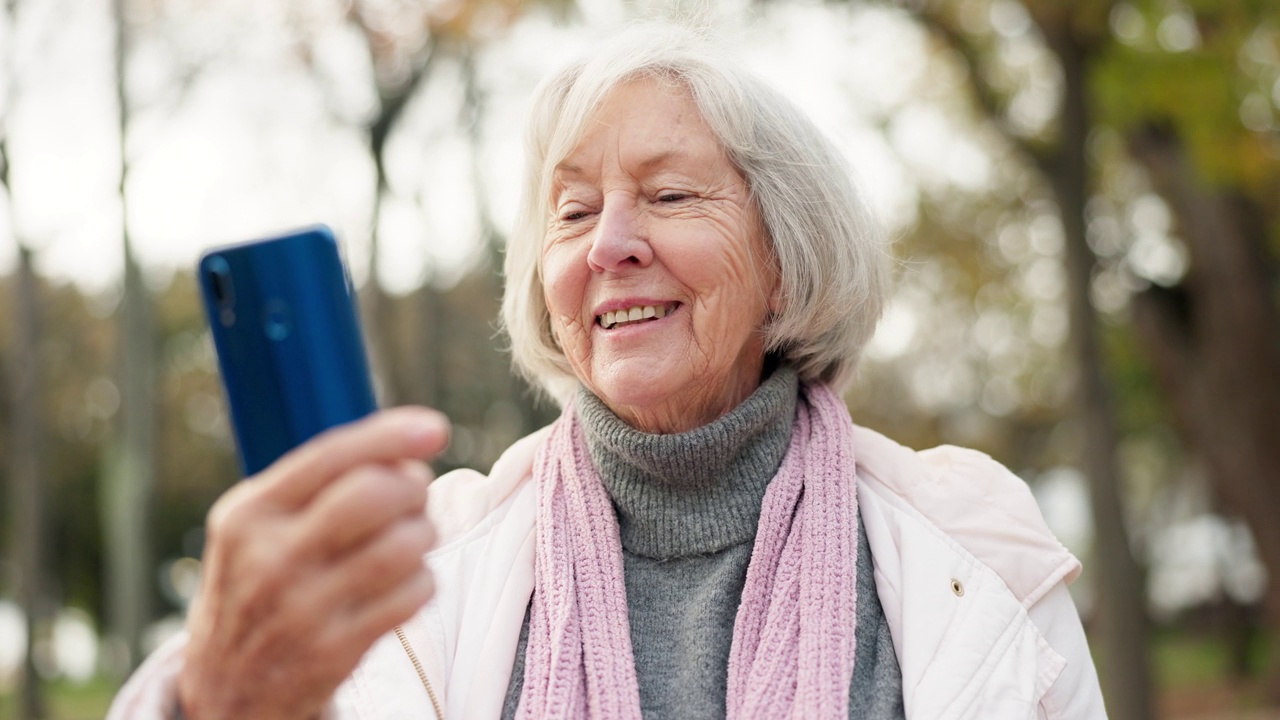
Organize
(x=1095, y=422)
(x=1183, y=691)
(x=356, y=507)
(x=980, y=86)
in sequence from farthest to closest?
1. (x=1183, y=691)
2. (x=980, y=86)
3. (x=1095, y=422)
4. (x=356, y=507)

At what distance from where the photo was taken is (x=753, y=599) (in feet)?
7.60

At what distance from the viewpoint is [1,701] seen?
19.1 meters

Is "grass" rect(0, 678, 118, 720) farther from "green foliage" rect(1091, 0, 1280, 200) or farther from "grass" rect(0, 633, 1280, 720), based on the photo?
"green foliage" rect(1091, 0, 1280, 200)

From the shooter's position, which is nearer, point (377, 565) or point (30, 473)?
point (377, 565)

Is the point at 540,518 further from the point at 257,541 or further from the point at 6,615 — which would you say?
the point at 6,615

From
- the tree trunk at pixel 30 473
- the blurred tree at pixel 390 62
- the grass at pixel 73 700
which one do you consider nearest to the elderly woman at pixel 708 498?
the tree trunk at pixel 30 473

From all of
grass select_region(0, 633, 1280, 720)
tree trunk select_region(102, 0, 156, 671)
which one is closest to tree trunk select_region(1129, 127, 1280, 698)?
grass select_region(0, 633, 1280, 720)

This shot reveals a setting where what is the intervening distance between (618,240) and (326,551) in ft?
4.03

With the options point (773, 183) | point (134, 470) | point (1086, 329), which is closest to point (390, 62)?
point (134, 470)

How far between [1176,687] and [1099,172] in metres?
11.5

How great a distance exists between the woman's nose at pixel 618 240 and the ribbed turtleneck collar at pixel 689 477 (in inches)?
13.3

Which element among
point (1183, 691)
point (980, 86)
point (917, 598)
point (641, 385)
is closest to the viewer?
point (917, 598)

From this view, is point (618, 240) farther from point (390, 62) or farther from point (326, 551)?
point (390, 62)

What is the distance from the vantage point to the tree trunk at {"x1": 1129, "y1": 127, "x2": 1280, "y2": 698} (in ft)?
40.1
